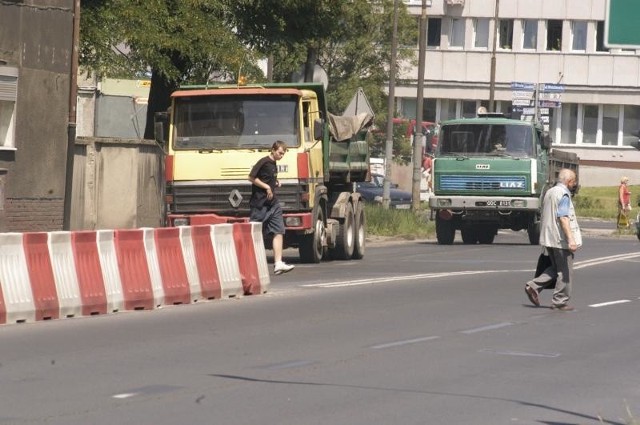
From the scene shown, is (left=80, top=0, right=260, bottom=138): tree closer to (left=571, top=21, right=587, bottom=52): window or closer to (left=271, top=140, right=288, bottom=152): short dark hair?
(left=271, top=140, right=288, bottom=152): short dark hair

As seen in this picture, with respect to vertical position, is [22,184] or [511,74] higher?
[511,74]

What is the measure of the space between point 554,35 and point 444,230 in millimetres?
41362

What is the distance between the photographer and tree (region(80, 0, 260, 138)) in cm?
2914

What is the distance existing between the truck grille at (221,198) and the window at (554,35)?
52439 mm

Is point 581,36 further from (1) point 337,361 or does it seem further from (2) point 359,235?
(1) point 337,361

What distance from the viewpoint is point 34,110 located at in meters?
28.3

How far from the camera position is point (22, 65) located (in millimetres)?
27734

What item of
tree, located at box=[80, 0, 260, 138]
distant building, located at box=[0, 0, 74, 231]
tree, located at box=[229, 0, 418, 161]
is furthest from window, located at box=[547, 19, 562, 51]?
distant building, located at box=[0, 0, 74, 231]


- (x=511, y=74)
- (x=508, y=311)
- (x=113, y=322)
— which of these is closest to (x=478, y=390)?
(x=113, y=322)

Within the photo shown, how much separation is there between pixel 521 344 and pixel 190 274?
4896 mm

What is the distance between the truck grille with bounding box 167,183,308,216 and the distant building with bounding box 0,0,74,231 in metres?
4.85

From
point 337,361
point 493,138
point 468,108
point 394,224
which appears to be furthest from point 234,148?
point 468,108

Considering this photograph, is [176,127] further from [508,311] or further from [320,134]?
[508,311]

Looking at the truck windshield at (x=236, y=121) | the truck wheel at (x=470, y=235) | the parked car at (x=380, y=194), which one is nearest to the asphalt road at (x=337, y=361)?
the truck windshield at (x=236, y=121)
